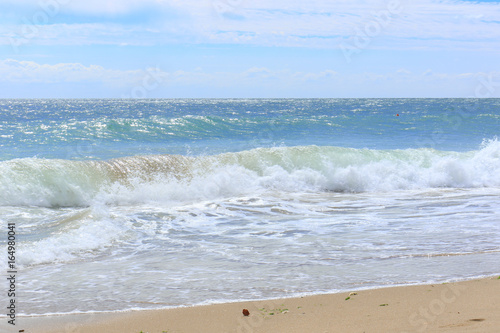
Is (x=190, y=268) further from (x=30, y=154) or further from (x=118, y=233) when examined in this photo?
(x=30, y=154)

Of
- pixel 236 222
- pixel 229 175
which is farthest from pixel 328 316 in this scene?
Result: pixel 229 175

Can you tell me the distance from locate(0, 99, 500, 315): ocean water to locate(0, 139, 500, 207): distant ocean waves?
5cm

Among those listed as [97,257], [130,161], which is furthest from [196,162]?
[97,257]

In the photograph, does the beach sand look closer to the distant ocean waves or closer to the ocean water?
the ocean water

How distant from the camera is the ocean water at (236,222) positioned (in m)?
5.31

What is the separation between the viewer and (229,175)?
13203 millimetres

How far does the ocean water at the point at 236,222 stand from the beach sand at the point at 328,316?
10.8 inches

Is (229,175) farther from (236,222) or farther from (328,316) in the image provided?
(328,316)

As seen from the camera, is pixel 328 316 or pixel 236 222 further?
pixel 236 222

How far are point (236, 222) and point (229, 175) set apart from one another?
439 cm

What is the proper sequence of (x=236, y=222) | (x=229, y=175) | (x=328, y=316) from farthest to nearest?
(x=229, y=175) < (x=236, y=222) < (x=328, y=316)

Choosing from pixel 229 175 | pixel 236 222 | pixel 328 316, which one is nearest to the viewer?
pixel 328 316

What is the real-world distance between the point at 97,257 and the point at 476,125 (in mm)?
32436

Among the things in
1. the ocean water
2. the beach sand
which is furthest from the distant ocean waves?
the beach sand
